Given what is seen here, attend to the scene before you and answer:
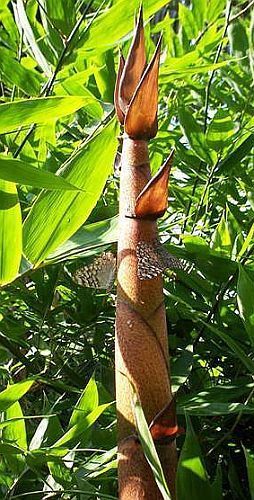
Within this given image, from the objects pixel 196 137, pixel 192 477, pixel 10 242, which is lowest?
pixel 192 477

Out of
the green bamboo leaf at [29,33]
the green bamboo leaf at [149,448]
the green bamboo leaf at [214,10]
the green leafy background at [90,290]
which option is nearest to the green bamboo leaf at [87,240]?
the green leafy background at [90,290]

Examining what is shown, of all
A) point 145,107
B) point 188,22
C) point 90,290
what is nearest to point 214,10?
point 188,22

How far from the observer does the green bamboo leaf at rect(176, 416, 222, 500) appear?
1.00 feet

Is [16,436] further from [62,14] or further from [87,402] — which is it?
[62,14]

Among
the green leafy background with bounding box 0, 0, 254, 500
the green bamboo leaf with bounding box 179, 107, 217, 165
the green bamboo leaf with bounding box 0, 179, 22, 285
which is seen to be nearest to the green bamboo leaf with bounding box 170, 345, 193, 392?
the green leafy background with bounding box 0, 0, 254, 500

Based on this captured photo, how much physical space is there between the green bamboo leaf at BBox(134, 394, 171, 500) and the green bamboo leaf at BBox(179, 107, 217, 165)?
0.32 metres

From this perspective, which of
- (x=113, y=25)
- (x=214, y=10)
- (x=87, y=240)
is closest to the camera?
(x=87, y=240)

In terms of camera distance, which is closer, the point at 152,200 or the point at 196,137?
the point at 152,200

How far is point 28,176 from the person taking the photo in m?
0.30

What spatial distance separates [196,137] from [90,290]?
0.48 ft

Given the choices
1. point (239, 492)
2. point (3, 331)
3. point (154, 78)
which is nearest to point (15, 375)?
point (3, 331)

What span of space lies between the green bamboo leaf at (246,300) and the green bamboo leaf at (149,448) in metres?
0.11

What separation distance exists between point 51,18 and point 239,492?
1.10 feet

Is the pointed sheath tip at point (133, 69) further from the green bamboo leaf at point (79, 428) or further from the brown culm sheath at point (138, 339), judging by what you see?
the green bamboo leaf at point (79, 428)
